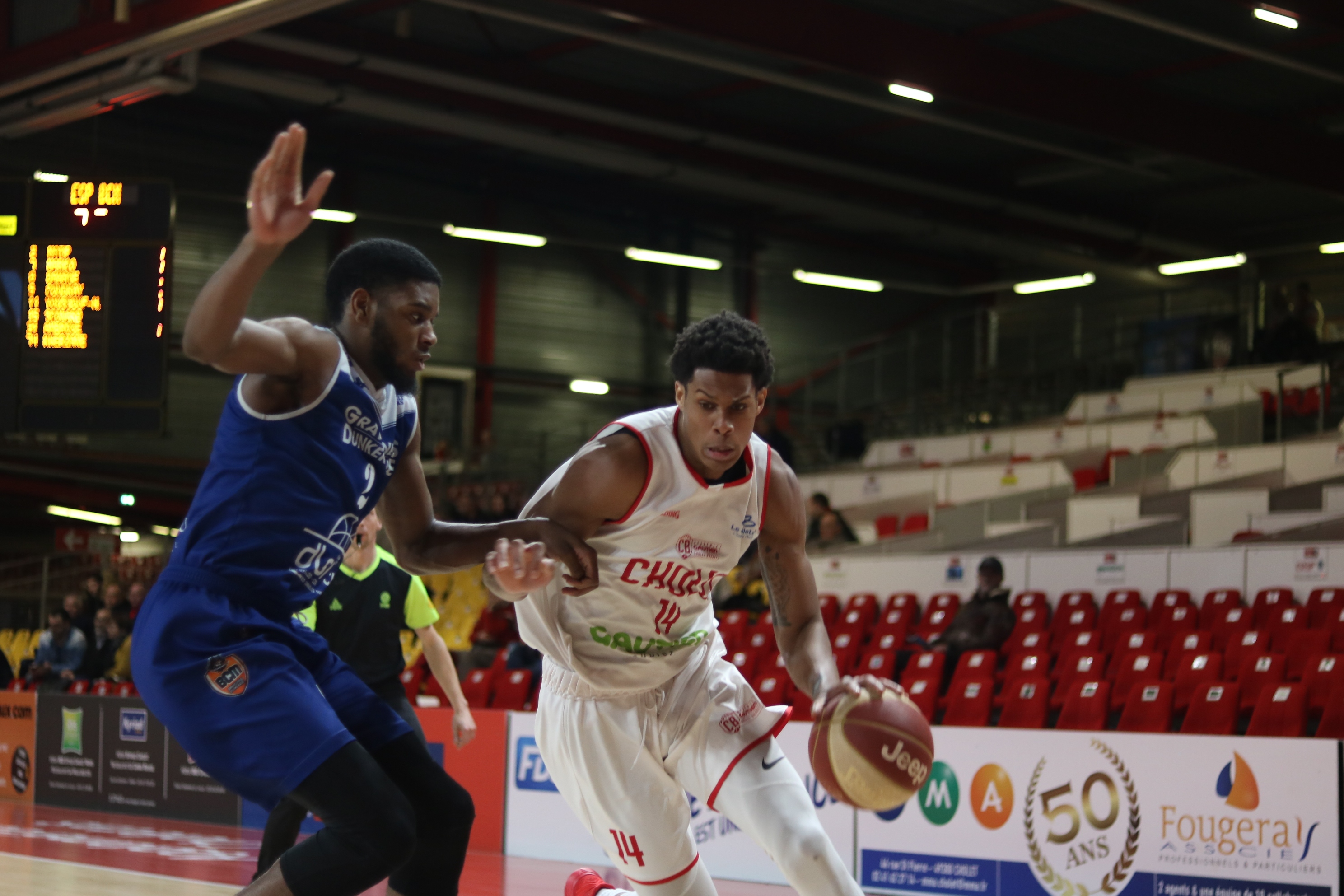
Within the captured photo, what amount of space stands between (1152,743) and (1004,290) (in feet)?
68.9

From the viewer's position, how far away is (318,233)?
78.9 ft

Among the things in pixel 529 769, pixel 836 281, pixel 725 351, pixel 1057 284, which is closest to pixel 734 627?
pixel 529 769

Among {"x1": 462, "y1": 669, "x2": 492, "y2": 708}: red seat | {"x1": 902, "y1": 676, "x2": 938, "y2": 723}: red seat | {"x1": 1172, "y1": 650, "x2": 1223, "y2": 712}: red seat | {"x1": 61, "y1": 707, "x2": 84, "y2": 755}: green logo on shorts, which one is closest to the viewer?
{"x1": 1172, "y1": 650, "x2": 1223, "y2": 712}: red seat

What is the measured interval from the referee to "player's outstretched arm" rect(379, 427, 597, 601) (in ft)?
7.88

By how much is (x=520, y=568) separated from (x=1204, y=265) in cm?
2154

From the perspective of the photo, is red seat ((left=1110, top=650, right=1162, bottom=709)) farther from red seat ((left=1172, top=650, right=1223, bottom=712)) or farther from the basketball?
the basketball

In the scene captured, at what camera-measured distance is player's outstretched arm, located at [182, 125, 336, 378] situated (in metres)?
2.93

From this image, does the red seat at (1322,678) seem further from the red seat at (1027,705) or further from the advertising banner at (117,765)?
the advertising banner at (117,765)

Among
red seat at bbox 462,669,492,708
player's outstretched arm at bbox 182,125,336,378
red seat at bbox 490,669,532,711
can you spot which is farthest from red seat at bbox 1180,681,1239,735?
player's outstretched arm at bbox 182,125,336,378

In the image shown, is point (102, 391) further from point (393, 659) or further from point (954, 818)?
point (954, 818)

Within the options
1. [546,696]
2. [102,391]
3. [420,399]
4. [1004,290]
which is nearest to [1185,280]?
[1004,290]

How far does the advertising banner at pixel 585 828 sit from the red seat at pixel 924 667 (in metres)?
1.49

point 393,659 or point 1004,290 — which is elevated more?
point 1004,290

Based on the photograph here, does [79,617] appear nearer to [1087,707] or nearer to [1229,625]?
[1087,707]
